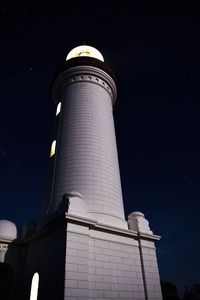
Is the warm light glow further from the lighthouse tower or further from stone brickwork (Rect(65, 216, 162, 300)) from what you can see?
stone brickwork (Rect(65, 216, 162, 300))

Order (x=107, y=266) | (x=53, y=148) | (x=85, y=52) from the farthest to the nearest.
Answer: (x=85, y=52), (x=53, y=148), (x=107, y=266)

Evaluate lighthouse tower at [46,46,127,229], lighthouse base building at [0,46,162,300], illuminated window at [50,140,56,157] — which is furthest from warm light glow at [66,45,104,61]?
illuminated window at [50,140,56,157]

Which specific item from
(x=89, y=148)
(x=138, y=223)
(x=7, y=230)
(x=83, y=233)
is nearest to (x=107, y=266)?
(x=83, y=233)

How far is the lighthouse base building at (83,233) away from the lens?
8418 millimetres

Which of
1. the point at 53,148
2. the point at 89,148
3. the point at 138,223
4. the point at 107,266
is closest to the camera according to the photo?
the point at 107,266

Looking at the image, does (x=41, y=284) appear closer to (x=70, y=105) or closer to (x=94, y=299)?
(x=94, y=299)

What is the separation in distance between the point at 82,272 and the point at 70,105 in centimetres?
943

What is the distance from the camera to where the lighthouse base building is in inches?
331

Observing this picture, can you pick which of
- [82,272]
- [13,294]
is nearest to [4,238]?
[13,294]

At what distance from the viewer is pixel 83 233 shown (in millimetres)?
8820

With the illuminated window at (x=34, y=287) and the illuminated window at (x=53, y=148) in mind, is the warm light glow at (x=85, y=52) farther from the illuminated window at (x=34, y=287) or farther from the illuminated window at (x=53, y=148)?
the illuminated window at (x=34, y=287)

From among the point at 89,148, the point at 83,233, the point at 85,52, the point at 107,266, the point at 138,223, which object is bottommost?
the point at 107,266

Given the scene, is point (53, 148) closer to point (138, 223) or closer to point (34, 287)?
point (138, 223)

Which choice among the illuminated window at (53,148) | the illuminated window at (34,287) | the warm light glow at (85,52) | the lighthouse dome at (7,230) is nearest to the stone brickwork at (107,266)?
the illuminated window at (34,287)
